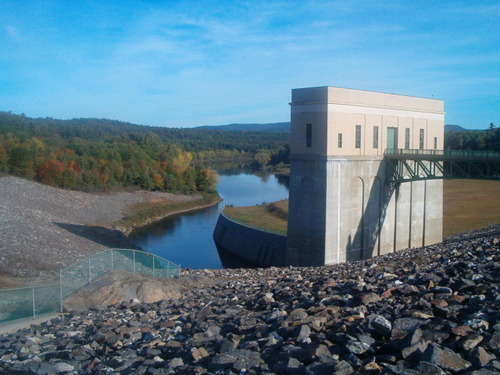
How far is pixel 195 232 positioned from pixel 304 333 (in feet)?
140

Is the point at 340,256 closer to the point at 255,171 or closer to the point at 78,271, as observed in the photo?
the point at 78,271

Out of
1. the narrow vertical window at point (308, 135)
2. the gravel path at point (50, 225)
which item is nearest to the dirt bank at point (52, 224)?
the gravel path at point (50, 225)

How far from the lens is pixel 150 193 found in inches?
2785

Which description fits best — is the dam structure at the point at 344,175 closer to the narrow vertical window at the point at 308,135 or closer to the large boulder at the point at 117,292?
the narrow vertical window at the point at 308,135

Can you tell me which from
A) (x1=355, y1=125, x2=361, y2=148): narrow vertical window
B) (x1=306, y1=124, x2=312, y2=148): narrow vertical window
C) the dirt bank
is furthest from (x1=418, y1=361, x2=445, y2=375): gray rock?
the dirt bank

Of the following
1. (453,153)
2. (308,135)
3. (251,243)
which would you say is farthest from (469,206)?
(308,135)

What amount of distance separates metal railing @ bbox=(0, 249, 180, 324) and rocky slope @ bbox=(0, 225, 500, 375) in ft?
3.51

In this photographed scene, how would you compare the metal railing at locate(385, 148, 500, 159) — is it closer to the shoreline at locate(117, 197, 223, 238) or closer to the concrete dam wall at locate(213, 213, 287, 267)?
the concrete dam wall at locate(213, 213, 287, 267)

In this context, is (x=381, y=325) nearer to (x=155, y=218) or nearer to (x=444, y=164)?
(x=444, y=164)

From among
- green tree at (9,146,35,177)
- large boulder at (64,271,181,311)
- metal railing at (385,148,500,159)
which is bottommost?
large boulder at (64,271,181,311)

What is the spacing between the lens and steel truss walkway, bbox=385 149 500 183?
77.7 ft

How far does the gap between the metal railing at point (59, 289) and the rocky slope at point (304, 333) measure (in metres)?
1.07

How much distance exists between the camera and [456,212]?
1890 inches

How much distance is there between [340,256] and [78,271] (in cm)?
1362
